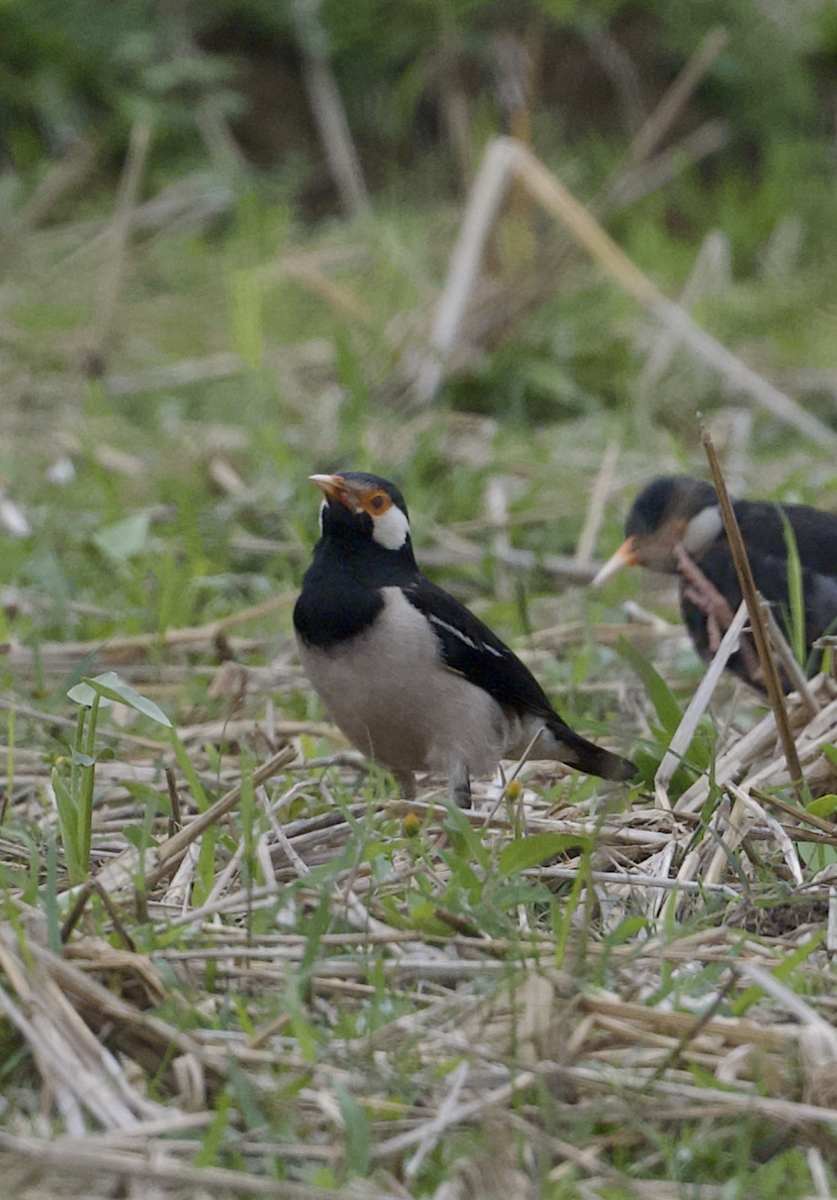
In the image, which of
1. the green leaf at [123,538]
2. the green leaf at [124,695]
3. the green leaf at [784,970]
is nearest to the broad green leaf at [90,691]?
the green leaf at [124,695]

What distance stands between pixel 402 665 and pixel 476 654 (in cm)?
24

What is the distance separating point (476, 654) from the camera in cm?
346

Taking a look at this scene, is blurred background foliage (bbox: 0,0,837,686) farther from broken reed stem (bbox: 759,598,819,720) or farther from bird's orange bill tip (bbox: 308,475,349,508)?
broken reed stem (bbox: 759,598,819,720)

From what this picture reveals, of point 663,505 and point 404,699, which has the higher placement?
point 404,699

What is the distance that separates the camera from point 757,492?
17.9ft

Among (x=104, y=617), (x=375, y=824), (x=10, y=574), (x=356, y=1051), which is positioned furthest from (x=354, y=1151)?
(x=10, y=574)

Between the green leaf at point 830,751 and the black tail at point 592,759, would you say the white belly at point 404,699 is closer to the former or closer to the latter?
the black tail at point 592,759

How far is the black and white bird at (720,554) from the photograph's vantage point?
3922 mm

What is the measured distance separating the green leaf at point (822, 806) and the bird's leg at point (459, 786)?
850 millimetres


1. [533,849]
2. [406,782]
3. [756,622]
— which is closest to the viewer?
[533,849]

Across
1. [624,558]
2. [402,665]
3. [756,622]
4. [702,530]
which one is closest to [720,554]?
[702,530]

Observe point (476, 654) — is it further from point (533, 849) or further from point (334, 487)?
point (533, 849)

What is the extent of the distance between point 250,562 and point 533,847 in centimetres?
279

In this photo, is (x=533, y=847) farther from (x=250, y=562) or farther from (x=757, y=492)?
(x=757, y=492)
